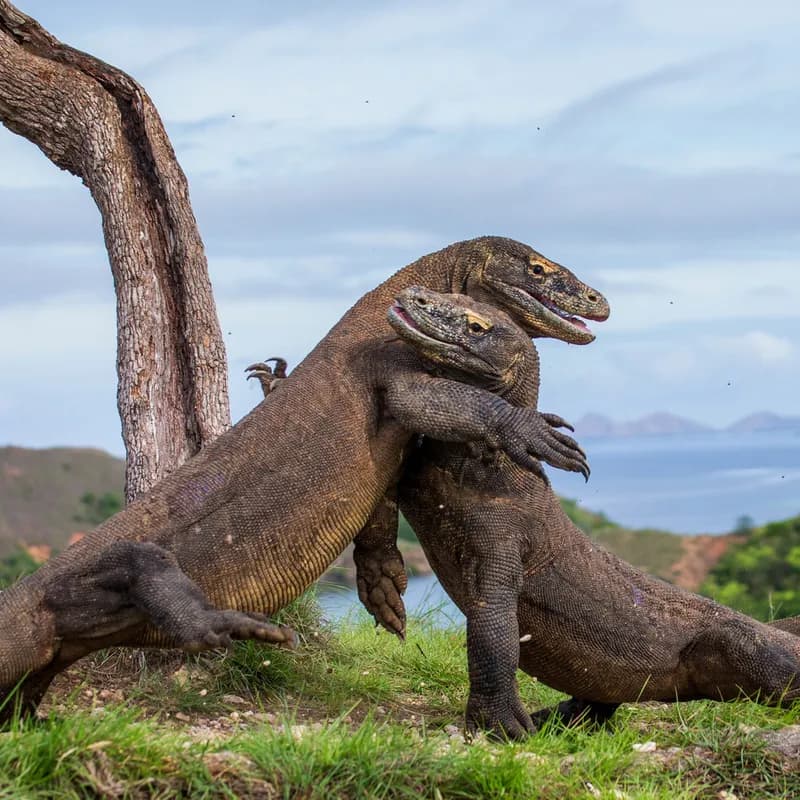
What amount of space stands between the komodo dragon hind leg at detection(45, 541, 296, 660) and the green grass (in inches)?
15.2

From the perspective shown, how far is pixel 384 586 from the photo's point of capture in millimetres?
7383

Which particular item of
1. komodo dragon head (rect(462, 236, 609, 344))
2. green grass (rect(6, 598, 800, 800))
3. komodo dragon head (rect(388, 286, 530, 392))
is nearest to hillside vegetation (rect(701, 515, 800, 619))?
green grass (rect(6, 598, 800, 800))

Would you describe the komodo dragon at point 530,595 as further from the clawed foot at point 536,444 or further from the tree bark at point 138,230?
the tree bark at point 138,230

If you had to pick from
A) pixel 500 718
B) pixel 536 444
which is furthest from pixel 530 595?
pixel 536 444

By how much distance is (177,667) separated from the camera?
813 centimetres

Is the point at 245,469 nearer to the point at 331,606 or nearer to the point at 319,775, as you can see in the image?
the point at 319,775

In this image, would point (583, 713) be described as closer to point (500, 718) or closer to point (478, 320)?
point (500, 718)

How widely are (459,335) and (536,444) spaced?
0.72 m

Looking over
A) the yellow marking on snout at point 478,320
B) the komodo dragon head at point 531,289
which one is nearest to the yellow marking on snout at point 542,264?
the komodo dragon head at point 531,289

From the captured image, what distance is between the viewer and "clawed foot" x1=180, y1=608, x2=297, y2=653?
5.54m

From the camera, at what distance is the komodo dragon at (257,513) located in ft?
19.7

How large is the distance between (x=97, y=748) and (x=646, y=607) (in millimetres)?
3306

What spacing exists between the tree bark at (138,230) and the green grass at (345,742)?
1.58m

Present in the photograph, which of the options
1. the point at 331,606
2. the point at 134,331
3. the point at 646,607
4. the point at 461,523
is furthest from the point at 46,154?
the point at 646,607
